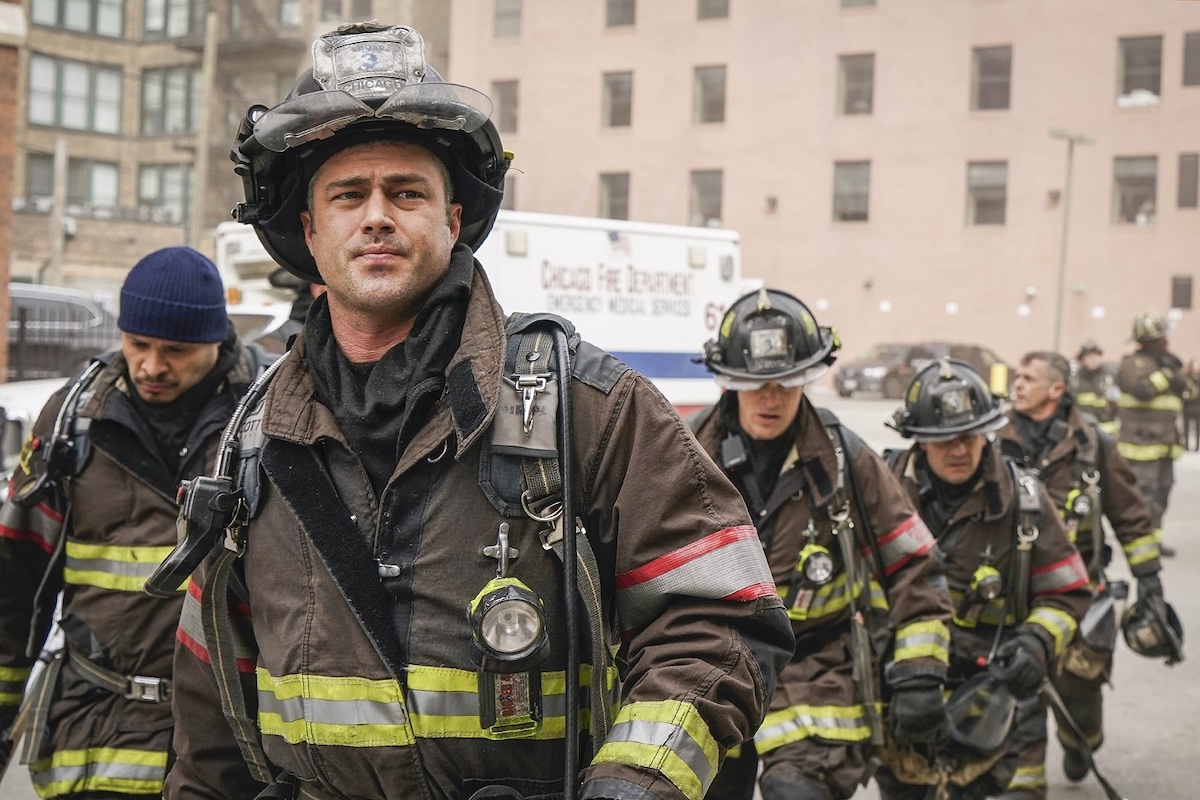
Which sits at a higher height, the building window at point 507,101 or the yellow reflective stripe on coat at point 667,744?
the building window at point 507,101

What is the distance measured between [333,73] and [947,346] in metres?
35.8

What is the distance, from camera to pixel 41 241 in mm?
42312

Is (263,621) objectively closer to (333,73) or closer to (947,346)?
(333,73)

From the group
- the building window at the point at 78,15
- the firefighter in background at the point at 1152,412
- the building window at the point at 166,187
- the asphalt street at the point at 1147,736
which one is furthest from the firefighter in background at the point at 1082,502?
the building window at the point at 78,15

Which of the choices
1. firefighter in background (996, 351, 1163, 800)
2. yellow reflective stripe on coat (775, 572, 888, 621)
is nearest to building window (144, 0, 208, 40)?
firefighter in background (996, 351, 1163, 800)

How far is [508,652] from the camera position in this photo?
6.81 feet

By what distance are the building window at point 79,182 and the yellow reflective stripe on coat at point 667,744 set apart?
45697mm

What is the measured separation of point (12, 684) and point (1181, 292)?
130 ft

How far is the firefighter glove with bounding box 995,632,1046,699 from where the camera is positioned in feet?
16.2

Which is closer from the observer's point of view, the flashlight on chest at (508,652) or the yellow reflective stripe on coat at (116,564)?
the flashlight on chest at (508,652)

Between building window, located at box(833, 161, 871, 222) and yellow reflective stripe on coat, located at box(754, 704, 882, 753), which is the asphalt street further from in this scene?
building window, located at box(833, 161, 871, 222)

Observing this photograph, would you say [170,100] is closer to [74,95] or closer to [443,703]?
[74,95]

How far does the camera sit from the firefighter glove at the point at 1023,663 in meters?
4.94

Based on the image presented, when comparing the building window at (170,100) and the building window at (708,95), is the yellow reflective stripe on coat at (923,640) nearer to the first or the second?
the building window at (708,95)
